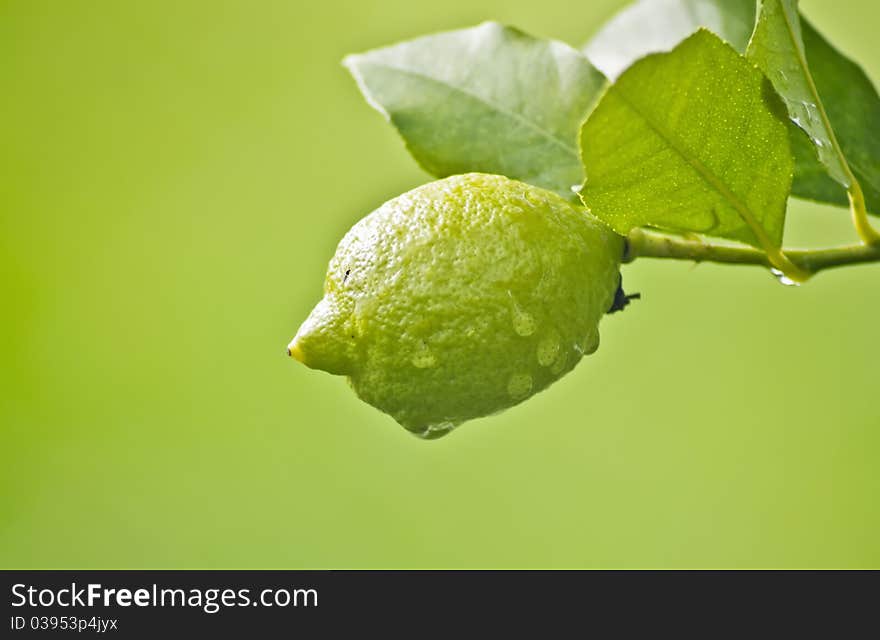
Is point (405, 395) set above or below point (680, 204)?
below

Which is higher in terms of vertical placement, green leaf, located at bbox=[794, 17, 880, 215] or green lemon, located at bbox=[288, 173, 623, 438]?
green leaf, located at bbox=[794, 17, 880, 215]

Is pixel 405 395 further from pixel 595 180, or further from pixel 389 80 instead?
pixel 389 80

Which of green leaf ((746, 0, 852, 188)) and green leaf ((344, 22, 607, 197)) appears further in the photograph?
green leaf ((344, 22, 607, 197))

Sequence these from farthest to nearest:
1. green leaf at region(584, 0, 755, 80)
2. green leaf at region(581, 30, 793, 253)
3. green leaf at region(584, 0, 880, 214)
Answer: green leaf at region(584, 0, 755, 80), green leaf at region(584, 0, 880, 214), green leaf at region(581, 30, 793, 253)

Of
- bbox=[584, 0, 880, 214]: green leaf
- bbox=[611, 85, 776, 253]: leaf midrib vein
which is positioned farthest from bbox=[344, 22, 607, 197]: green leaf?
bbox=[611, 85, 776, 253]: leaf midrib vein

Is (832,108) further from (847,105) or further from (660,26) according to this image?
(660,26)

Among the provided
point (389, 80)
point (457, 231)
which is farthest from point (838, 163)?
point (389, 80)

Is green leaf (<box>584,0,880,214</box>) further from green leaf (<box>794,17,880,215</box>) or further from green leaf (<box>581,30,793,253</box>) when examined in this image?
green leaf (<box>581,30,793,253</box>)
